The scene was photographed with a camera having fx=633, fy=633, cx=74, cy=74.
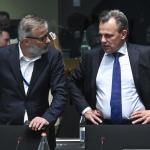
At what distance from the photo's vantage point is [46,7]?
8.64 m

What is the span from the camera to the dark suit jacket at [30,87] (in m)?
5.01

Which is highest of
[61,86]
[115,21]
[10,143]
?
[115,21]

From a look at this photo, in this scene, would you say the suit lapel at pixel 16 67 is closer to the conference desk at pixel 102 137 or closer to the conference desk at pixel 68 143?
the conference desk at pixel 102 137

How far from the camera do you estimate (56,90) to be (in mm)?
5000

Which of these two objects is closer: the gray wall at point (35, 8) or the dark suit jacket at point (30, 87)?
the dark suit jacket at point (30, 87)

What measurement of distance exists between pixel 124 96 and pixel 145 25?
3.86 meters

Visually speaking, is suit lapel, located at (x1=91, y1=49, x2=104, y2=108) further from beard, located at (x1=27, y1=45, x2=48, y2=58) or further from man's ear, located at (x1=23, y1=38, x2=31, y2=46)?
man's ear, located at (x1=23, y1=38, x2=31, y2=46)

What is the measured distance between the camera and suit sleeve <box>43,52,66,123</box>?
4.91 meters

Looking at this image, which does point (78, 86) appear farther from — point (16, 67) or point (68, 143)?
point (68, 143)

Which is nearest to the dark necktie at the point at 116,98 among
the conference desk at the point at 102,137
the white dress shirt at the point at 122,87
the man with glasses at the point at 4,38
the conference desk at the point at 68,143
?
the white dress shirt at the point at 122,87

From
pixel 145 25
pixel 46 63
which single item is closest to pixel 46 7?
pixel 145 25

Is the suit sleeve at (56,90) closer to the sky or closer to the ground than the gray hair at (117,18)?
closer to the ground

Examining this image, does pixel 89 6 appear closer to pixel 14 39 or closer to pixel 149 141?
pixel 14 39

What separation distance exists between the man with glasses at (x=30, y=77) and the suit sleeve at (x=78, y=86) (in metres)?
0.13
